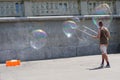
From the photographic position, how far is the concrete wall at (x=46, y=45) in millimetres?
16188

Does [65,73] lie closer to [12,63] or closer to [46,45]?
[12,63]

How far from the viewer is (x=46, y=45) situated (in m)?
16.8

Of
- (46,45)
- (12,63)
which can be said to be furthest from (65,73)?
(46,45)

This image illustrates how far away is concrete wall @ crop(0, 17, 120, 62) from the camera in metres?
16.2

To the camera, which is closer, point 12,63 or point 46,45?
point 12,63

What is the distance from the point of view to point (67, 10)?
17.2m

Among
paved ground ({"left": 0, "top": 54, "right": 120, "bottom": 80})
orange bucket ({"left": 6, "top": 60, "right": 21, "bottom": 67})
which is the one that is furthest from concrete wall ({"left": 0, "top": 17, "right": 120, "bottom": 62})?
paved ground ({"left": 0, "top": 54, "right": 120, "bottom": 80})

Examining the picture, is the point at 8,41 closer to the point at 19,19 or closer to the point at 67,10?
the point at 19,19

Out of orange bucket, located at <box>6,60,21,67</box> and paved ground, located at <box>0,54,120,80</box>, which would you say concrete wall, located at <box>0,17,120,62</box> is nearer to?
Result: orange bucket, located at <box>6,60,21,67</box>

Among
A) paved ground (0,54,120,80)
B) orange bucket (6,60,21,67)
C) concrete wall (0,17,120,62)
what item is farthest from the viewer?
concrete wall (0,17,120,62)

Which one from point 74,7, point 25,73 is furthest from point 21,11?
point 25,73

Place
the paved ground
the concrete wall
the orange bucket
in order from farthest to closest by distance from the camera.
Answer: the concrete wall → the orange bucket → the paved ground

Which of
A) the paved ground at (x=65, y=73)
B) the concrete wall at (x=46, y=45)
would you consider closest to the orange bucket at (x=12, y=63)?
the paved ground at (x=65, y=73)

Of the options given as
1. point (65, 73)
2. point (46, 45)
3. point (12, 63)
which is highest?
point (46, 45)
